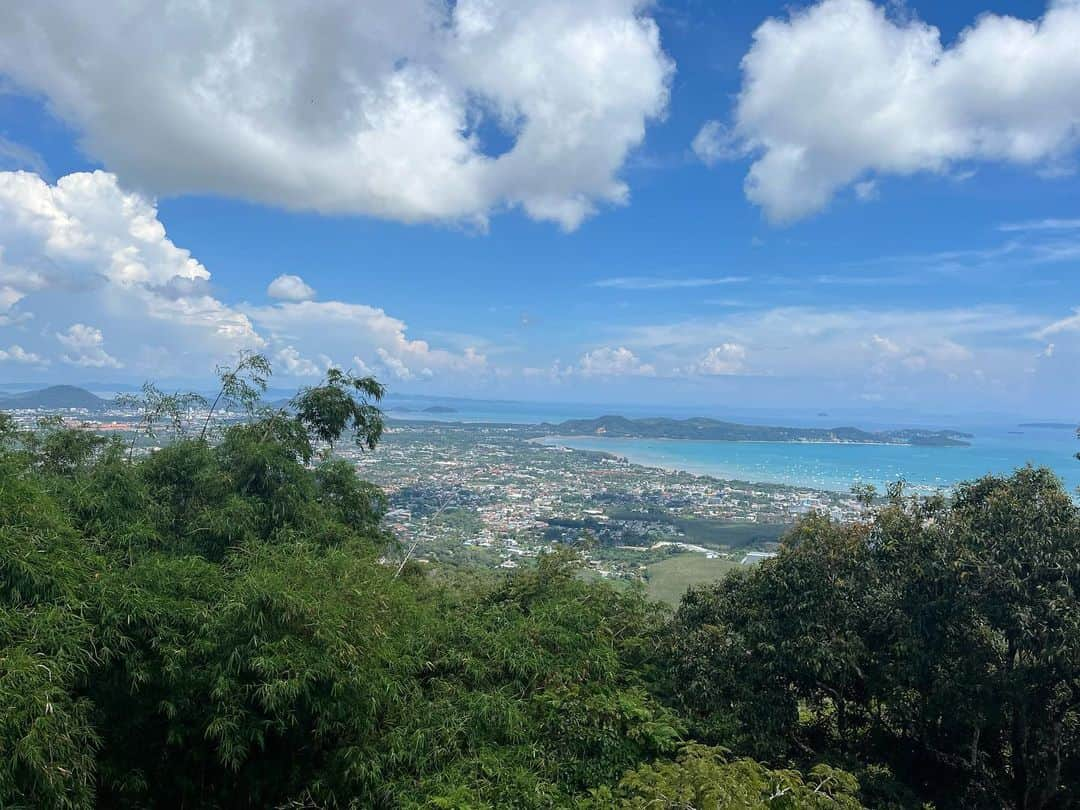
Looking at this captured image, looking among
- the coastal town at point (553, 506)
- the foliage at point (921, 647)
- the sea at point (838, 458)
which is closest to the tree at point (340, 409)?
the coastal town at point (553, 506)

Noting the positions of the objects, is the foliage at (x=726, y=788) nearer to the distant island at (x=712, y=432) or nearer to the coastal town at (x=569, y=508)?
the coastal town at (x=569, y=508)

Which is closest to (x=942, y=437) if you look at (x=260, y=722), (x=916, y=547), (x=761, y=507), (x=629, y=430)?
(x=629, y=430)

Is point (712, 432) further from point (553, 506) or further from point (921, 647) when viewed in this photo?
point (921, 647)

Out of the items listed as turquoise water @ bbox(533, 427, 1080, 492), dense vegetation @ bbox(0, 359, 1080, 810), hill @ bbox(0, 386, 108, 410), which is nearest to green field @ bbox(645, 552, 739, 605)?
turquoise water @ bbox(533, 427, 1080, 492)

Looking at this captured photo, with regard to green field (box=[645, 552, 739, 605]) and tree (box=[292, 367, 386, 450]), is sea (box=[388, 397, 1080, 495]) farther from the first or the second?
tree (box=[292, 367, 386, 450])

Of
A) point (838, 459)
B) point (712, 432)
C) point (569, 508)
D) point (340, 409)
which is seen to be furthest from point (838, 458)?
point (340, 409)

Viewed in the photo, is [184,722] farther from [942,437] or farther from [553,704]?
[942,437]
